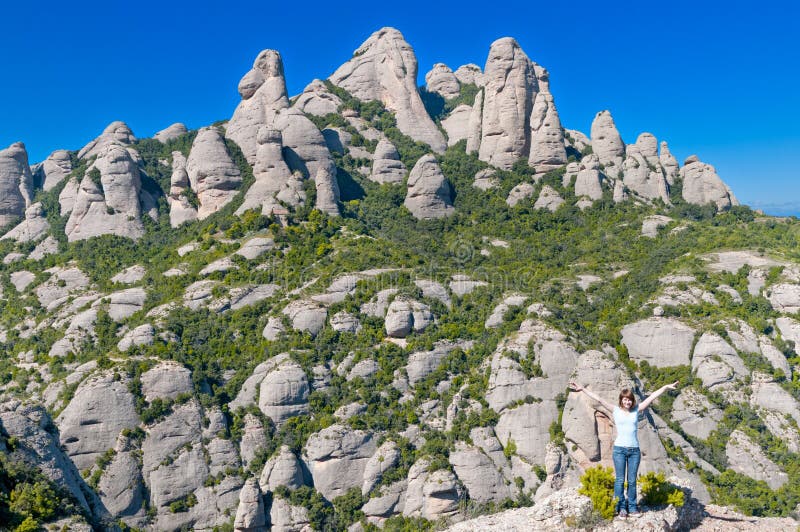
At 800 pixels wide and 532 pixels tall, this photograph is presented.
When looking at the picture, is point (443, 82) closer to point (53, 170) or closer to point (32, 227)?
point (53, 170)

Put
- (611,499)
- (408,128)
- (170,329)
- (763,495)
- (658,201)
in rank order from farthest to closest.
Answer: (408,128) → (658,201) → (170,329) → (763,495) → (611,499)

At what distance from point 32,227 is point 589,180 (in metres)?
60.9

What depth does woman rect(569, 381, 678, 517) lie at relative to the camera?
537 inches

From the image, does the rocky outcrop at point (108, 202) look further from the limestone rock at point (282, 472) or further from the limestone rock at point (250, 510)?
the limestone rock at point (250, 510)

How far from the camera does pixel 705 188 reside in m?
Result: 72.9

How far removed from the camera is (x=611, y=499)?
15.9m

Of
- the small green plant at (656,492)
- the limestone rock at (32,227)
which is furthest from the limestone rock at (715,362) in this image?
the limestone rock at (32,227)

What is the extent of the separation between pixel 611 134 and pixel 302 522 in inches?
2350

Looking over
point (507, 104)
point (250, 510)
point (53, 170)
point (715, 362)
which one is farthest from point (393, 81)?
point (250, 510)

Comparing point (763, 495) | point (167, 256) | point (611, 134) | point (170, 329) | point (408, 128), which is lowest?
point (763, 495)

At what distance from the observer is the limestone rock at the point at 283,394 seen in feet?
142

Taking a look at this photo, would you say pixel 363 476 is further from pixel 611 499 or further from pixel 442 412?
pixel 611 499

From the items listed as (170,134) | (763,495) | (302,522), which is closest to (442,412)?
(302,522)

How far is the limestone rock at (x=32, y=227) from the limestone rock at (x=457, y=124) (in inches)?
1984
